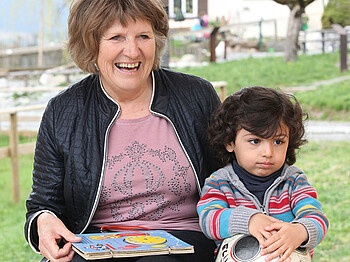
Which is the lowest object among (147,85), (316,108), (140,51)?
(316,108)

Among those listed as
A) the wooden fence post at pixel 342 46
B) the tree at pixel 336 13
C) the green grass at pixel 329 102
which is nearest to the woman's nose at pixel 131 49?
the tree at pixel 336 13

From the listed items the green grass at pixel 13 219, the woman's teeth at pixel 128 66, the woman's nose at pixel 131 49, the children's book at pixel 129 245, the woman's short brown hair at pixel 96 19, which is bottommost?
the green grass at pixel 13 219

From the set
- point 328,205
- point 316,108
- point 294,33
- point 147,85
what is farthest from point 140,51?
point 316,108

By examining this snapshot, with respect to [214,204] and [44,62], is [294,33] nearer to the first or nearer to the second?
[214,204]

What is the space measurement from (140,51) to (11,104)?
8259 mm

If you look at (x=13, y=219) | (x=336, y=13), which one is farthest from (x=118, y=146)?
(x=336, y=13)

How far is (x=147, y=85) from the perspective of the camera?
7.79 feet

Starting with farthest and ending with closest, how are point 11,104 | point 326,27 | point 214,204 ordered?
point 11,104 → point 326,27 → point 214,204

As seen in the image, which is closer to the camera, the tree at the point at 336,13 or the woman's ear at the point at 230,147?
the woman's ear at the point at 230,147

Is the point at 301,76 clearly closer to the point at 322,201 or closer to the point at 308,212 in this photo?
the point at 322,201

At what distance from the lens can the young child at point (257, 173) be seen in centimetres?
191

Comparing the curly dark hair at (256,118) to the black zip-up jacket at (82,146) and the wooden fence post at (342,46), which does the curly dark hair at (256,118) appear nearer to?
the black zip-up jacket at (82,146)

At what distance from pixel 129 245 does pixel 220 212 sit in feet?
1.08

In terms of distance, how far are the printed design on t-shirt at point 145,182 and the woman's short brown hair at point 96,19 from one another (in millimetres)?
414
